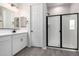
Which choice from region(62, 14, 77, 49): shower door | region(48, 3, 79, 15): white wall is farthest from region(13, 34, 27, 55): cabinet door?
region(48, 3, 79, 15): white wall

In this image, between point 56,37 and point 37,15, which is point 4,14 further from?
point 56,37

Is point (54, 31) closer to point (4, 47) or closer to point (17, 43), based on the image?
point (17, 43)

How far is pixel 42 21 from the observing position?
165 inches

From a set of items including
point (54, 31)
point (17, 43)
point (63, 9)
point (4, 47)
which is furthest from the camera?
point (63, 9)

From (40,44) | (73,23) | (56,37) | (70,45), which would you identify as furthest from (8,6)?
(70,45)

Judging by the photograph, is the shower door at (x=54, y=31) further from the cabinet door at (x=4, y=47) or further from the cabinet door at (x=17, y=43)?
the cabinet door at (x=4, y=47)

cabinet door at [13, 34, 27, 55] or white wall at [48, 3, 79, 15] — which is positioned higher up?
white wall at [48, 3, 79, 15]

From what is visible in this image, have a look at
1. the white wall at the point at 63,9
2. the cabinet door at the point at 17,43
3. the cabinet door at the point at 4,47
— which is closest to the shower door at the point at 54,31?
Answer: the white wall at the point at 63,9

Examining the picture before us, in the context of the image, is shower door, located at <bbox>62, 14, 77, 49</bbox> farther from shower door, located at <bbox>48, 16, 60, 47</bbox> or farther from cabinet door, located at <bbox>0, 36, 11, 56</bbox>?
cabinet door, located at <bbox>0, 36, 11, 56</bbox>

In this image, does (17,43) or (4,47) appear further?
(17,43)

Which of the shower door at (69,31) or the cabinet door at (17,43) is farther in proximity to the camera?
the shower door at (69,31)

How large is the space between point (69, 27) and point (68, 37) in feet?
1.57

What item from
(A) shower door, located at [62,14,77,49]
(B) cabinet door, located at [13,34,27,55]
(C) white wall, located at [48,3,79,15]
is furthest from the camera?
(C) white wall, located at [48,3,79,15]

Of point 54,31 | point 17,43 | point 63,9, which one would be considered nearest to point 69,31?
point 54,31
